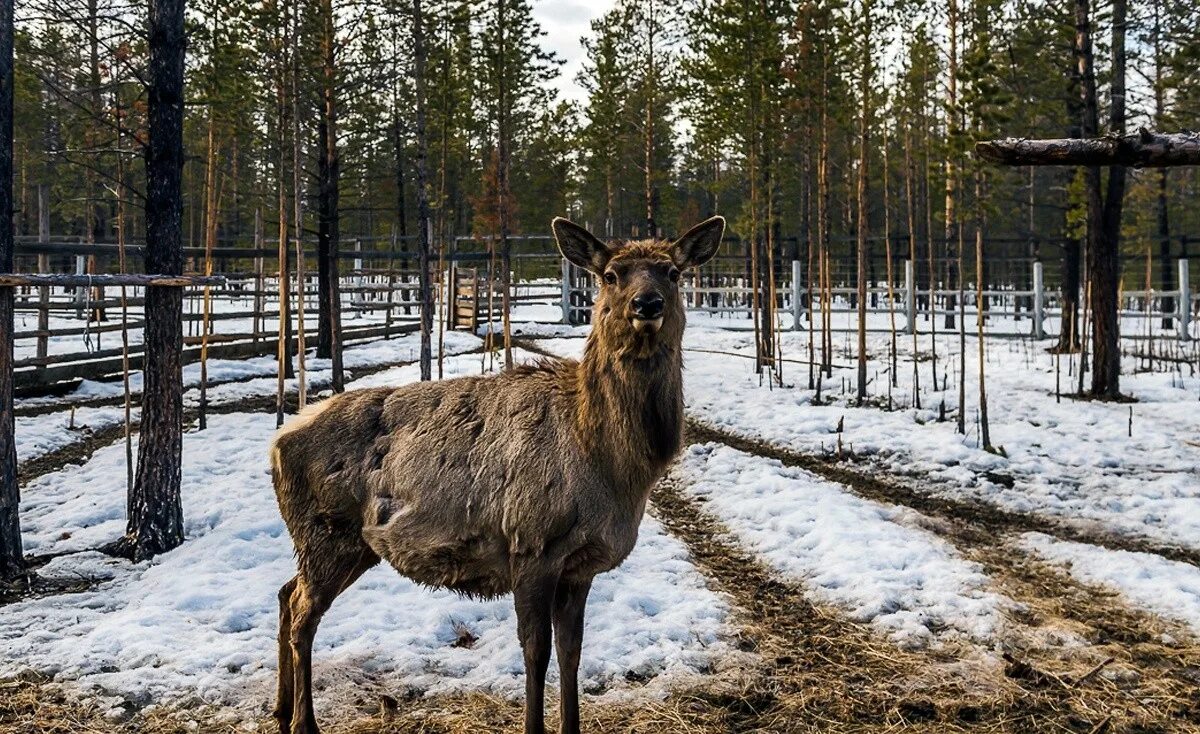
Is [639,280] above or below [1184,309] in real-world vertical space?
below

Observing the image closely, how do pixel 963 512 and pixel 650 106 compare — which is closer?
pixel 963 512

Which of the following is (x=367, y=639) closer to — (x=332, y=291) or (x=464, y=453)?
(x=464, y=453)

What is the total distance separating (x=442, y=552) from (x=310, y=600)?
31.3 inches

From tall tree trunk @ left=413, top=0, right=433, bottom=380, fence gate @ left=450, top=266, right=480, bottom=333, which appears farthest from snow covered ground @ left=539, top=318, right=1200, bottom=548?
fence gate @ left=450, top=266, right=480, bottom=333

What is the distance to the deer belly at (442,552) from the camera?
14.0ft

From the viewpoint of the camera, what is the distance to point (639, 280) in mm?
4250

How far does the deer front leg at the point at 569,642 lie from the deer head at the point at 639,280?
120 cm

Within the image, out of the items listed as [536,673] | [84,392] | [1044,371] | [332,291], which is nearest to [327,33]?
[332,291]

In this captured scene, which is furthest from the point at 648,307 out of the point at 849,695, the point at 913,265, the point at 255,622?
the point at 913,265

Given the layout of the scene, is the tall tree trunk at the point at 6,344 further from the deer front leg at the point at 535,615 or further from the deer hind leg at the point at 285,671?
the deer front leg at the point at 535,615

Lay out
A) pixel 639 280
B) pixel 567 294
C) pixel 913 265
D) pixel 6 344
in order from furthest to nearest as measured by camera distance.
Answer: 1. pixel 567 294
2. pixel 913 265
3. pixel 6 344
4. pixel 639 280

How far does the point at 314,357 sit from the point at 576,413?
669 inches

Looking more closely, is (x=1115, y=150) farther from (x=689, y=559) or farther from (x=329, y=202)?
(x=329, y=202)

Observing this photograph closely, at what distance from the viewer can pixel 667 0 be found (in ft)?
72.5
